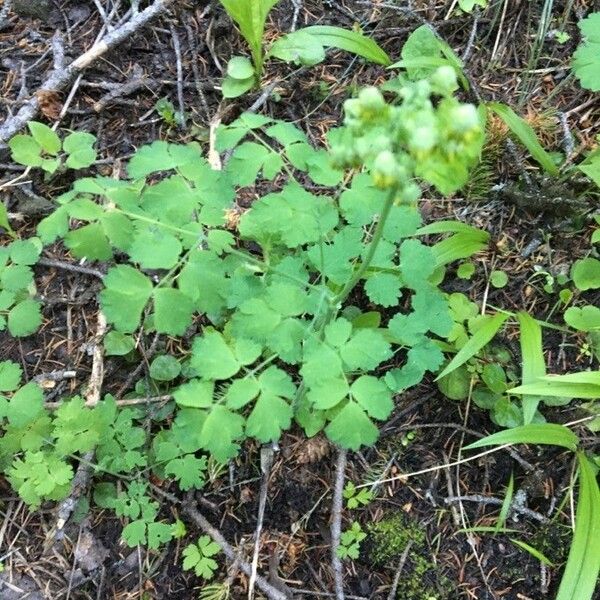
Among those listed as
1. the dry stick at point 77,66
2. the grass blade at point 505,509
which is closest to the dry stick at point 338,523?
the grass blade at point 505,509

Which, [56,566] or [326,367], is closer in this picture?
[326,367]

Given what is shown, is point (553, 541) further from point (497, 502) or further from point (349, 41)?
point (349, 41)

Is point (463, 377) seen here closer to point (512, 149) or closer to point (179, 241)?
point (512, 149)

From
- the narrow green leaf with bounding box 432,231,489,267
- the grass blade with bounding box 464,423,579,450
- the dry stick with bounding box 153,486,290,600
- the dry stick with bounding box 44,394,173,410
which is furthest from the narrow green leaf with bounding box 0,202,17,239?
the grass blade with bounding box 464,423,579,450

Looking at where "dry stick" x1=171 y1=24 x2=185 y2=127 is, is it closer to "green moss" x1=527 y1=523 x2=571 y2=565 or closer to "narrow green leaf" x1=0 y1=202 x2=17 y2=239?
"narrow green leaf" x1=0 y1=202 x2=17 y2=239

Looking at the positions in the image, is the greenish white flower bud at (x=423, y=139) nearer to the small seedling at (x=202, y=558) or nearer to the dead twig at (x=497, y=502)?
the dead twig at (x=497, y=502)

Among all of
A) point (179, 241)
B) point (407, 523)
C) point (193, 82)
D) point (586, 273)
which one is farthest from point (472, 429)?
point (193, 82)
